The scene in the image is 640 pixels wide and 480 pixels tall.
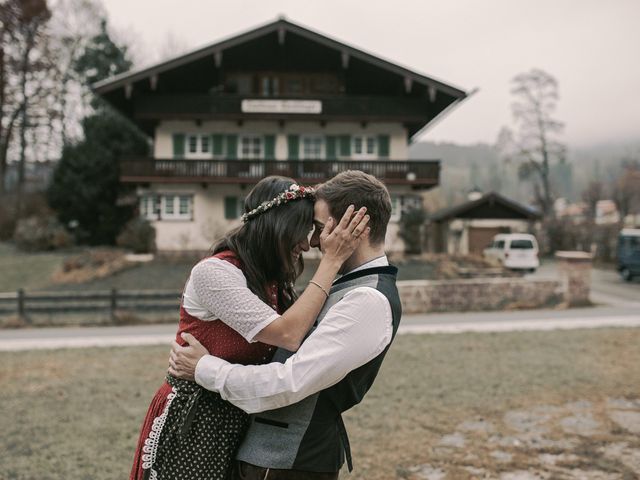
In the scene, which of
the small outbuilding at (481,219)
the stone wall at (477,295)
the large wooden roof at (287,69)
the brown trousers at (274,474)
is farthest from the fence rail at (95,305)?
the small outbuilding at (481,219)

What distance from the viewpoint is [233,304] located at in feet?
7.31

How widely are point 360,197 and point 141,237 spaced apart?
25.5 metres

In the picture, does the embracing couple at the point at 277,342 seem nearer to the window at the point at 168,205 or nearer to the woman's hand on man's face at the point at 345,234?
the woman's hand on man's face at the point at 345,234

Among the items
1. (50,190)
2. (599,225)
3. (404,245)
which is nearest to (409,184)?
(404,245)

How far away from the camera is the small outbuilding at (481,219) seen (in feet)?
111

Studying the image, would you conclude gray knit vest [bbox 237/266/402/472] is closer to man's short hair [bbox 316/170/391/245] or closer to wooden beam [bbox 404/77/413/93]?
man's short hair [bbox 316/170/391/245]

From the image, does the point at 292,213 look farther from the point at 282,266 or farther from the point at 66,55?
the point at 66,55

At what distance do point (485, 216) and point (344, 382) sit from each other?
1311 inches

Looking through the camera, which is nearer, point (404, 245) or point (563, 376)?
point (563, 376)

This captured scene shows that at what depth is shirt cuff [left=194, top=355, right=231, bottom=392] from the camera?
7.18 feet

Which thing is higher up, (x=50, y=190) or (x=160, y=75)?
(x=160, y=75)

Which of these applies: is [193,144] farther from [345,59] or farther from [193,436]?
[193,436]

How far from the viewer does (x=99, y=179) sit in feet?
105

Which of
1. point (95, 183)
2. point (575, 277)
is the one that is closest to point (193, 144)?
point (95, 183)
